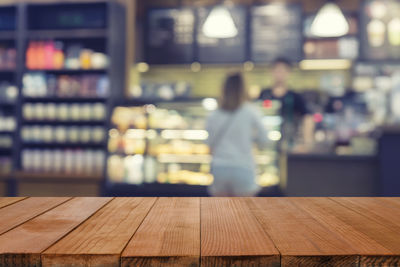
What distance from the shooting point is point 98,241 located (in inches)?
35.5

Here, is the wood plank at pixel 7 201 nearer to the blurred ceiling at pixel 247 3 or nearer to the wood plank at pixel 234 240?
the wood plank at pixel 234 240

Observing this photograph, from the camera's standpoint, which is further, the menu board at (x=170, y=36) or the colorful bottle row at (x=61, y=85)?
the menu board at (x=170, y=36)

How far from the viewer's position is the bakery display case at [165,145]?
14.7ft

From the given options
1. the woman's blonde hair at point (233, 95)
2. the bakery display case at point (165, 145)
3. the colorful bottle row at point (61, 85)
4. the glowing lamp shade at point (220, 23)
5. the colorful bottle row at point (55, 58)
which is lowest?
the bakery display case at point (165, 145)

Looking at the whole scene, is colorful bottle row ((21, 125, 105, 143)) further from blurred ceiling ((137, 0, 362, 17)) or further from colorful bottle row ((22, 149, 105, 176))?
blurred ceiling ((137, 0, 362, 17))

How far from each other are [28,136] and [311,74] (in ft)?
12.8

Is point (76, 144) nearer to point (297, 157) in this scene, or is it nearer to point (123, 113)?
point (123, 113)

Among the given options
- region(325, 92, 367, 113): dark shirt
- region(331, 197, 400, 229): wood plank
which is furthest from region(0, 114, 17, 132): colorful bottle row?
region(331, 197, 400, 229): wood plank

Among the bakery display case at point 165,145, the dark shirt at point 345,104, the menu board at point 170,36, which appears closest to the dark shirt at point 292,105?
the bakery display case at point 165,145

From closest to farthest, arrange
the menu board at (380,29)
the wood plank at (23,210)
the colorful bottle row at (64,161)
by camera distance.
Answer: the wood plank at (23,210), the colorful bottle row at (64,161), the menu board at (380,29)

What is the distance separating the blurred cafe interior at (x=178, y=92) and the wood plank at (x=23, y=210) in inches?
114

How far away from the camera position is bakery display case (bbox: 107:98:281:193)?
4.49 meters

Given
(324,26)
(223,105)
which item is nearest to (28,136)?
(223,105)

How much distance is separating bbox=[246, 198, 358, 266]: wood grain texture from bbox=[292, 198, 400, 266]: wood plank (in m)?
0.03
